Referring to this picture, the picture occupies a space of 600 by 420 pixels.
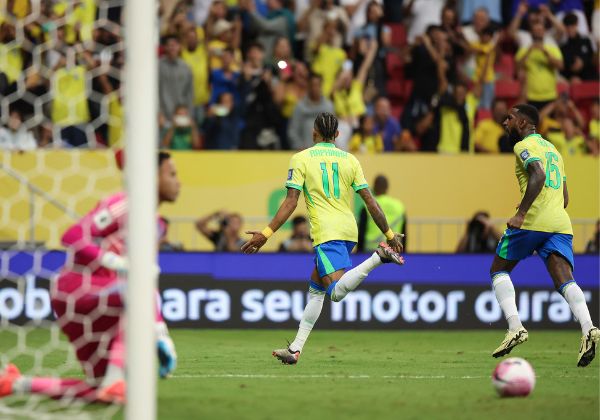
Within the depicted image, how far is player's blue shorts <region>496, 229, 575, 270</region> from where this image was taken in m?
9.84

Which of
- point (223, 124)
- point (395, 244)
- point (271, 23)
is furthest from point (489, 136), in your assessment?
point (395, 244)

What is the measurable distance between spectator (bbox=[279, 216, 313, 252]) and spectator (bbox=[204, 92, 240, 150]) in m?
1.37

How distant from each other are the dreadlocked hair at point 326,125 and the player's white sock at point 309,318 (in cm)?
123

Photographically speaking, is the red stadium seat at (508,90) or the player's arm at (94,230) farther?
the red stadium seat at (508,90)

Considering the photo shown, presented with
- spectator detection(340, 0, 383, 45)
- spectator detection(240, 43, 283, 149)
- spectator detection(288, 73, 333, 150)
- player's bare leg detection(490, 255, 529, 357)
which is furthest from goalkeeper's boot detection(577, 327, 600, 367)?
spectator detection(340, 0, 383, 45)

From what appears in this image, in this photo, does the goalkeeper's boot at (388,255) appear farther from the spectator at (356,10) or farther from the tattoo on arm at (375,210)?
the spectator at (356,10)

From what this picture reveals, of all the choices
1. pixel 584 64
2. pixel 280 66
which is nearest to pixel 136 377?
pixel 280 66

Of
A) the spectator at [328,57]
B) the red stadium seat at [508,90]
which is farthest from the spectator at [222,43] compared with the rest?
the red stadium seat at [508,90]

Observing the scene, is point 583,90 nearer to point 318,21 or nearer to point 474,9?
point 474,9

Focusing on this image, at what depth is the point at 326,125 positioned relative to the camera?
9.67 metres

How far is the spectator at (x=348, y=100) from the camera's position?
50.0ft

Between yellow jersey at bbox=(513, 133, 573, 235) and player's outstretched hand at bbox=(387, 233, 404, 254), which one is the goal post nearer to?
player's outstretched hand at bbox=(387, 233, 404, 254)

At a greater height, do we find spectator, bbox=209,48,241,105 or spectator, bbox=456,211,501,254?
spectator, bbox=209,48,241,105

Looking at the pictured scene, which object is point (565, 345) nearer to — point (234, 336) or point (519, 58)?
point (234, 336)
